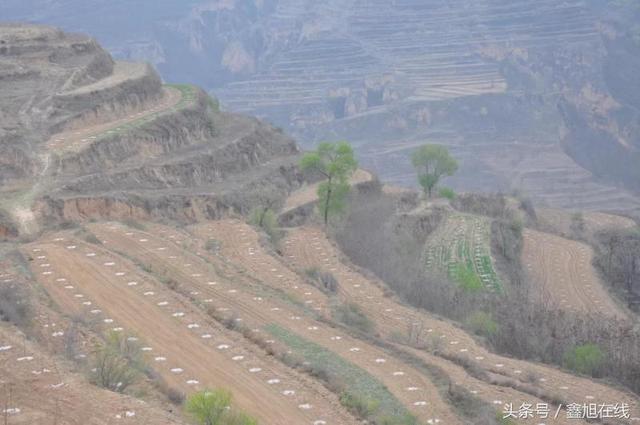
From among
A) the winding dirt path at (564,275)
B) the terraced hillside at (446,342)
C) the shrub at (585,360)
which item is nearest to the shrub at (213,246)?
the terraced hillside at (446,342)

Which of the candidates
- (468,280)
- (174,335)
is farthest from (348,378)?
(468,280)

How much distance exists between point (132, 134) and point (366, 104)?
57.3 metres

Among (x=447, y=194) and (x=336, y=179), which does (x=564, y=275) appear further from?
(x=447, y=194)

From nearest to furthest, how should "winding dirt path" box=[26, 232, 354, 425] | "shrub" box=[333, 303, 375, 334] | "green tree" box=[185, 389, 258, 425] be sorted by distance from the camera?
1. "green tree" box=[185, 389, 258, 425]
2. "winding dirt path" box=[26, 232, 354, 425]
3. "shrub" box=[333, 303, 375, 334]

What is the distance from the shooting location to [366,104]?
91.9 metres

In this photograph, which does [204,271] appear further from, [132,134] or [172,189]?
[132,134]

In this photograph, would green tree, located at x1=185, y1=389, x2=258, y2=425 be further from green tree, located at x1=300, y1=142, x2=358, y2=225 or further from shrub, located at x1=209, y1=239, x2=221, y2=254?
green tree, located at x1=300, y1=142, x2=358, y2=225

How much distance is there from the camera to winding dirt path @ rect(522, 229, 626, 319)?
31203mm

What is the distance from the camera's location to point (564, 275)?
35750mm

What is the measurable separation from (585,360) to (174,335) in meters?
8.58

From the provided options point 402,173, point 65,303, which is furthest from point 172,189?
point 402,173

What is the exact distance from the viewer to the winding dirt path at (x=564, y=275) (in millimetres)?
31203

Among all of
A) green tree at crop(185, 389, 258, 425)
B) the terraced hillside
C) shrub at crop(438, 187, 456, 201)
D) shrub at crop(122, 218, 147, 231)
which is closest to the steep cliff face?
shrub at crop(122, 218, 147, 231)

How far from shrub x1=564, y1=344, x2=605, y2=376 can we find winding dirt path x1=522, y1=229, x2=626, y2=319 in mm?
7773
